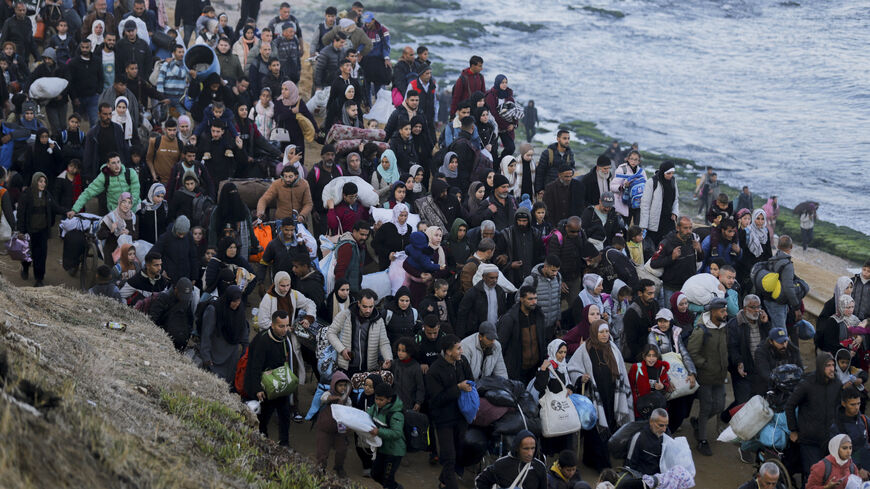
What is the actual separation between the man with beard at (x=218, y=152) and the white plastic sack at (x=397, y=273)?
11.5 ft

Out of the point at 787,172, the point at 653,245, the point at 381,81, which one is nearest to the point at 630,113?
the point at 787,172

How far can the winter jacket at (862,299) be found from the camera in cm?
1380

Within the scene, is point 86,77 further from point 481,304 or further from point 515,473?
point 515,473

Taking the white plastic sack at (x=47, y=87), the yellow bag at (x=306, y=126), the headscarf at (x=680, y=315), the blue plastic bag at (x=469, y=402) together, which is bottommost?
the blue plastic bag at (x=469, y=402)

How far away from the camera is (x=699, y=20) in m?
60.0

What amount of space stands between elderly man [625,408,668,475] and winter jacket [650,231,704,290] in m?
3.95

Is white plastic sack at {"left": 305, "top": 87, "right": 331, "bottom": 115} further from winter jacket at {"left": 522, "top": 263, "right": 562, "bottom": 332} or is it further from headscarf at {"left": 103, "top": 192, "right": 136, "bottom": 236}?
winter jacket at {"left": 522, "top": 263, "right": 562, "bottom": 332}

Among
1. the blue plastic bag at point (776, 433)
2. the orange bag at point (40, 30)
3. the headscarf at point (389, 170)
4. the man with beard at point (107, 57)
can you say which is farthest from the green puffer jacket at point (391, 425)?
the orange bag at point (40, 30)

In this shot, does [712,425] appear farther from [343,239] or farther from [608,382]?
[343,239]

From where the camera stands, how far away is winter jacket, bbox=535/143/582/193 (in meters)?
16.1

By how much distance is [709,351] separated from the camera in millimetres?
12391

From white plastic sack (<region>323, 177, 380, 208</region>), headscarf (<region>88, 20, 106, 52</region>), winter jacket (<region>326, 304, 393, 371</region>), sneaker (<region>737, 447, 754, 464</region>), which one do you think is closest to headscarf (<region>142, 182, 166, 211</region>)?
white plastic sack (<region>323, 177, 380, 208</region>)

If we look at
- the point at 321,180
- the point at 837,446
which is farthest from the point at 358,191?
the point at 837,446

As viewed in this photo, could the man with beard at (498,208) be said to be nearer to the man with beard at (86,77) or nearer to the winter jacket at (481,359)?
the winter jacket at (481,359)
